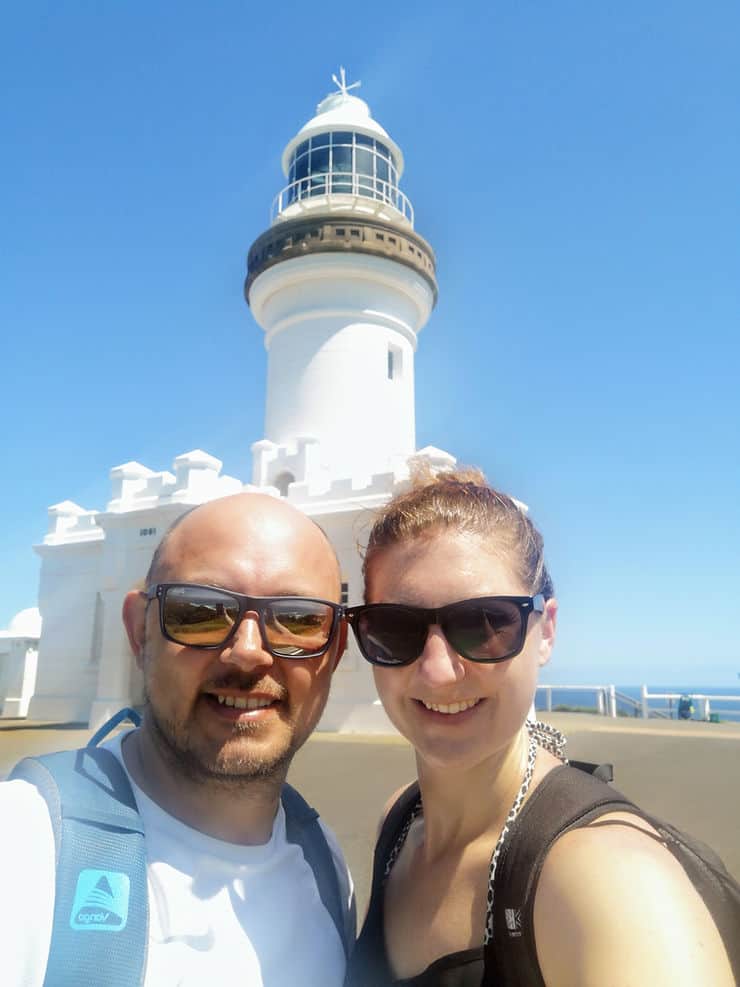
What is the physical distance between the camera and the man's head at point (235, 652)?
171 cm

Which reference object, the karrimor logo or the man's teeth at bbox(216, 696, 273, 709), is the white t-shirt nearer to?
the karrimor logo

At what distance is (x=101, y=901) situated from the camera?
4.39 ft

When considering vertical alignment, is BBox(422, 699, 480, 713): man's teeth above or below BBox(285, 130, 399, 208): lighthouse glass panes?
below

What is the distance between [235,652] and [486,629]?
645 millimetres

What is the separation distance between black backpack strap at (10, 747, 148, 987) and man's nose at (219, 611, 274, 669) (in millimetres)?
375

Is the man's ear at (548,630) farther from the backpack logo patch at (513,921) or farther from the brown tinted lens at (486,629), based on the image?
the backpack logo patch at (513,921)

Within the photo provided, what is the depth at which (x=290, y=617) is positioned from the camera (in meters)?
1.84

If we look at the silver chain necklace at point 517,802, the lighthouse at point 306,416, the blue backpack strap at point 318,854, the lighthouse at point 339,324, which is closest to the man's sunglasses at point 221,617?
the blue backpack strap at point 318,854

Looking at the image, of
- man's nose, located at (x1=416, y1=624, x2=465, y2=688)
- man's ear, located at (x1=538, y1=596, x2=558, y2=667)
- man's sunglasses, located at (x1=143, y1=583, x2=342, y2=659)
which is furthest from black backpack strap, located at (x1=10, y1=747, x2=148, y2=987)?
man's ear, located at (x1=538, y1=596, x2=558, y2=667)

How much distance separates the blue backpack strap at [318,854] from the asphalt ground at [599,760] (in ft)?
7.66

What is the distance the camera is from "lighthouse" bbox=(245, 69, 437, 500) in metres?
14.8

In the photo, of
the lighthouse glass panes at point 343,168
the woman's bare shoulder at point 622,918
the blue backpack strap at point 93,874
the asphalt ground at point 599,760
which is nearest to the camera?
the woman's bare shoulder at point 622,918

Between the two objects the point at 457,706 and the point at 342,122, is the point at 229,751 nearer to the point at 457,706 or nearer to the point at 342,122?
the point at 457,706

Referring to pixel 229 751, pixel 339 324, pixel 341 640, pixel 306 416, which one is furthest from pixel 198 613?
pixel 339 324
